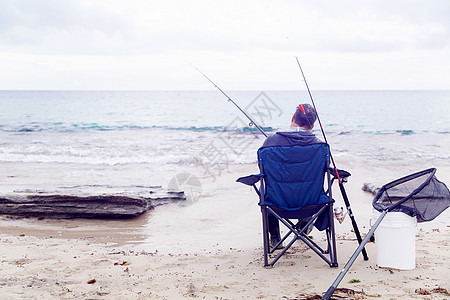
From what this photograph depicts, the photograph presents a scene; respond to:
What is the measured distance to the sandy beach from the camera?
9.90 ft

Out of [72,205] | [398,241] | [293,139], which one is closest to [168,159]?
[72,205]

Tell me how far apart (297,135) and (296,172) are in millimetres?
297

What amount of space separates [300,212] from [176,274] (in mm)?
1079

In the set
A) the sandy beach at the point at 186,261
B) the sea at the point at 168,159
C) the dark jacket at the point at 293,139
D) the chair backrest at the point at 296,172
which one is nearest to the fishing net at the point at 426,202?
the sandy beach at the point at 186,261

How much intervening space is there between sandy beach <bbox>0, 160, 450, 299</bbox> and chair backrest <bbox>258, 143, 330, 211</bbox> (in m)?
0.53

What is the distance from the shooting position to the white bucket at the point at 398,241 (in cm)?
332

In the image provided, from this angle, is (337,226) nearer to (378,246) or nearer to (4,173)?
(378,246)

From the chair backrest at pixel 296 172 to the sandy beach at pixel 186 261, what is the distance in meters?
0.53

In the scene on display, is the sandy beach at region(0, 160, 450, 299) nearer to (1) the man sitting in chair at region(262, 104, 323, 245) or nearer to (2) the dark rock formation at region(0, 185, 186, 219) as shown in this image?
(2) the dark rock formation at region(0, 185, 186, 219)

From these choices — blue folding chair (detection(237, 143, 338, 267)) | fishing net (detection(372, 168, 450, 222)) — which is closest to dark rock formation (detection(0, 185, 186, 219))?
blue folding chair (detection(237, 143, 338, 267))

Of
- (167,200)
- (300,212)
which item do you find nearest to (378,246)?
(300,212)

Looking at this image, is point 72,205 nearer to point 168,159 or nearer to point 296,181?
point 296,181

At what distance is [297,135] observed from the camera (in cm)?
362

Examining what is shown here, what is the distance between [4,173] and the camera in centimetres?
964
